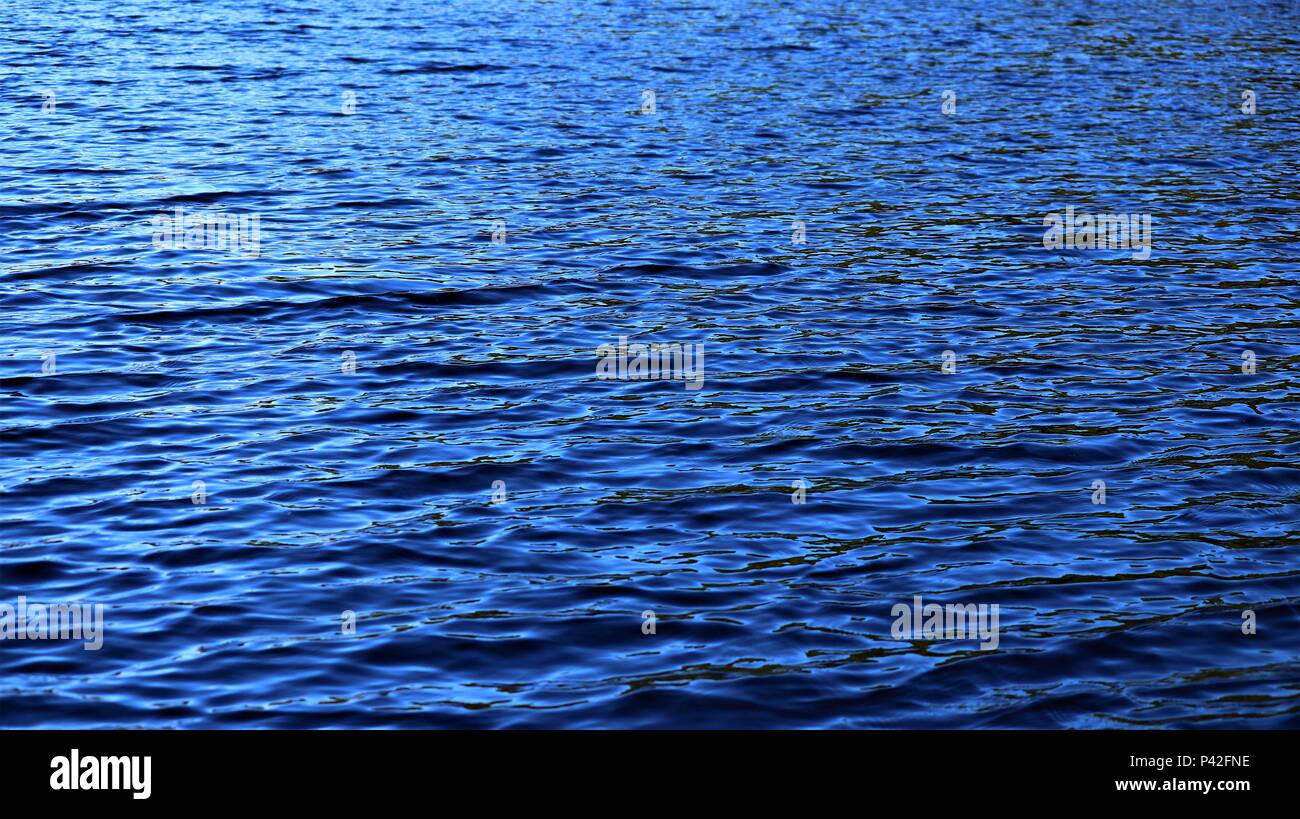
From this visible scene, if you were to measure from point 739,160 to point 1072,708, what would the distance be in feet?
58.9

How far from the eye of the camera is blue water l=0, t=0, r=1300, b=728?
1064 cm

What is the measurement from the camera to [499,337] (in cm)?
1784

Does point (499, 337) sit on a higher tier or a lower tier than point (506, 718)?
higher

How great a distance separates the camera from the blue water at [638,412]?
10.6m

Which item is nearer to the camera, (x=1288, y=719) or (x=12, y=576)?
(x=1288, y=719)

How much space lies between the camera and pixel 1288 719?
9953mm

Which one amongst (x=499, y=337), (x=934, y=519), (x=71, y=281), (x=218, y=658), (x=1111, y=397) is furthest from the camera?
(x=71, y=281)

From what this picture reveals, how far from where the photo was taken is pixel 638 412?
15.6 m

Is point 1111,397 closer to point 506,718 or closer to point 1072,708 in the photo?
point 1072,708
